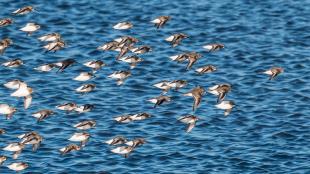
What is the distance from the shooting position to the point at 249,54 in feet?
276

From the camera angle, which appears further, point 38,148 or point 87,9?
point 87,9

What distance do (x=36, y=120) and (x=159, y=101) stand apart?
29.4ft

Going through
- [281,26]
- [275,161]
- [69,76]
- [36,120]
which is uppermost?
[281,26]

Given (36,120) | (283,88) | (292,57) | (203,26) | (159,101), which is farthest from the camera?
(203,26)

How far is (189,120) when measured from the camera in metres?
66.3

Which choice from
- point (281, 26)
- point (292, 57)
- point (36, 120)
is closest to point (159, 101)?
point (36, 120)

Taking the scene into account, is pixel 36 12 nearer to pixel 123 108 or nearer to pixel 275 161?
pixel 123 108

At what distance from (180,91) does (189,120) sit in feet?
38.3

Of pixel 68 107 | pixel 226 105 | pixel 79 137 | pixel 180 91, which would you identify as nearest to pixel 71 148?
pixel 79 137

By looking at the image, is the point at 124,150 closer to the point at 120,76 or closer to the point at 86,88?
the point at 86,88

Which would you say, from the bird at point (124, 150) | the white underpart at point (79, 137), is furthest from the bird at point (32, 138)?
the bird at point (124, 150)

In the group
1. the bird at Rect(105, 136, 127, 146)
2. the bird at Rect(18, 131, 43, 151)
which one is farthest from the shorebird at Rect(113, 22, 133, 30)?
the bird at Rect(18, 131, 43, 151)

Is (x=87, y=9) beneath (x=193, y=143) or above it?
above

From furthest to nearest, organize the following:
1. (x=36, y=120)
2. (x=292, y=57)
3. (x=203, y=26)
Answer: (x=203, y=26) → (x=292, y=57) → (x=36, y=120)
